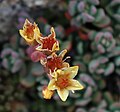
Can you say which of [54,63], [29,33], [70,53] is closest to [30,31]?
[29,33]

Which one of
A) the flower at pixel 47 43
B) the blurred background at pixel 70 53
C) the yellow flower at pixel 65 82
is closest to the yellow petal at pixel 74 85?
the yellow flower at pixel 65 82

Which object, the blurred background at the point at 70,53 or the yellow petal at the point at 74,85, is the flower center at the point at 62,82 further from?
the blurred background at the point at 70,53

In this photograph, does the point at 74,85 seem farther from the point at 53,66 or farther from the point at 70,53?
the point at 70,53

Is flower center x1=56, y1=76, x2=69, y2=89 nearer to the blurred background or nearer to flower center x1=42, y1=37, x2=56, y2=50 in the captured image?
flower center x1=42, y1=37, x2=56, y2=50

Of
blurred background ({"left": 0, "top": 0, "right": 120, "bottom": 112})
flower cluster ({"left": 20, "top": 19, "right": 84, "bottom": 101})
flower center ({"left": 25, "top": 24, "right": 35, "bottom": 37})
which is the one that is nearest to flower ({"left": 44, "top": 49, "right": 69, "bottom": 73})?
flower cluster ({"left": 20, "top": 19, "right": 84, "bottom": 101})

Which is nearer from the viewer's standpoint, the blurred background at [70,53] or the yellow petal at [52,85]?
the yellow petal at [52,85]
